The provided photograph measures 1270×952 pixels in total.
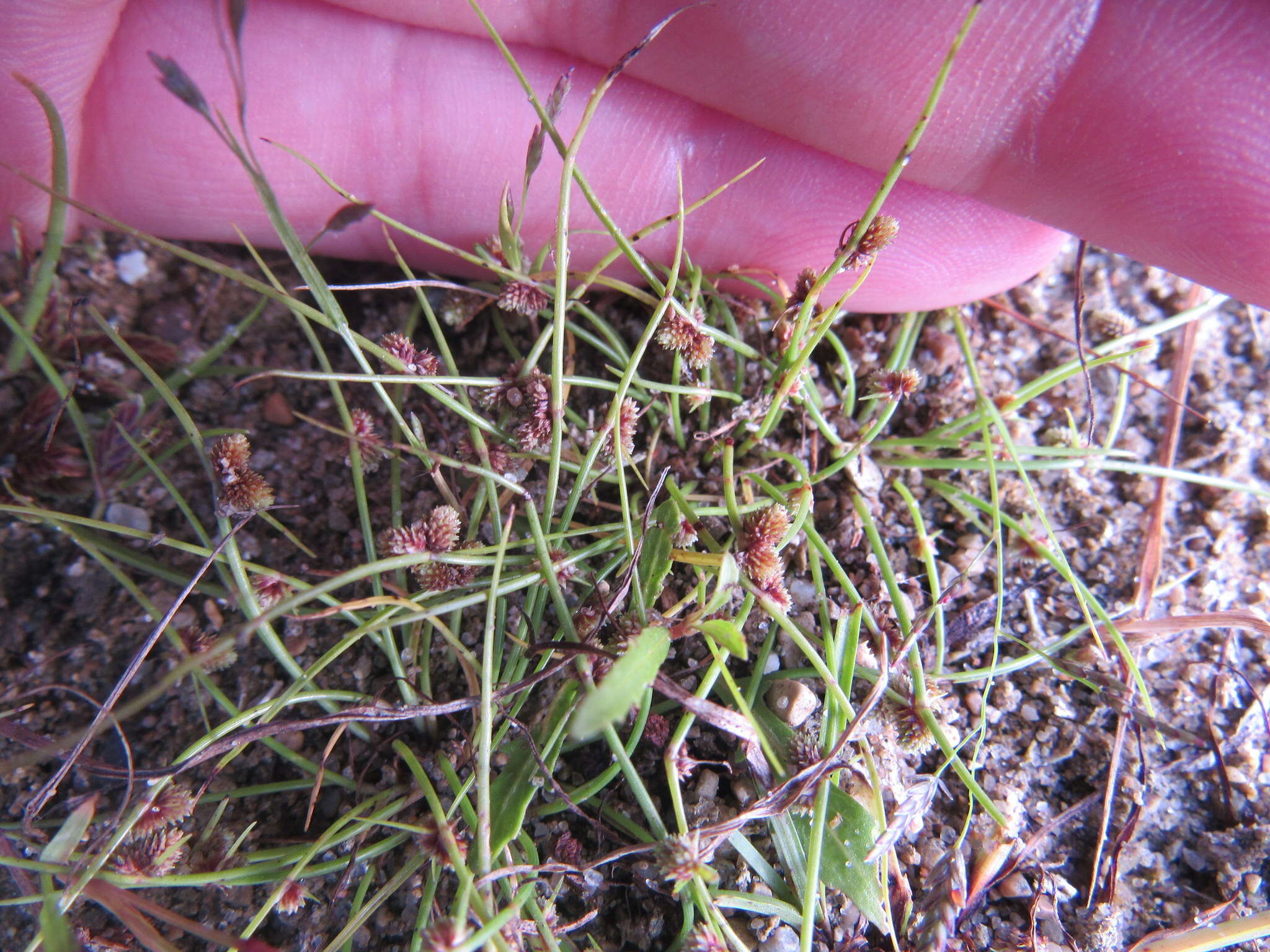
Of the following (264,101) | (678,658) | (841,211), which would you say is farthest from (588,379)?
(264,101)

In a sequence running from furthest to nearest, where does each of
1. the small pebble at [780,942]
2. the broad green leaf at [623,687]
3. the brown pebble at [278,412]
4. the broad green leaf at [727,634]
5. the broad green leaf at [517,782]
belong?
the brown pebble at [278,412], the small pebble at [780,942], the broad green leaf at [517,782], the broad green leaf at [727,634], the broad green leaf at [623,687]

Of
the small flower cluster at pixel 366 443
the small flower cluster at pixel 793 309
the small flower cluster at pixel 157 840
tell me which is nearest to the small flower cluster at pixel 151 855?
the small flower cluster at pixel 157 840

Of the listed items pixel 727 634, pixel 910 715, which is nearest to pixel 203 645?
pixel 727 634

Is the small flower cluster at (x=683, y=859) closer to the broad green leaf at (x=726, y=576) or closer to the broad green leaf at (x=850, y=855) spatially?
the broad green leaf at (x=850, y=855)

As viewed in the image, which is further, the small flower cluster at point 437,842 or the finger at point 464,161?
the finger at point 464,161

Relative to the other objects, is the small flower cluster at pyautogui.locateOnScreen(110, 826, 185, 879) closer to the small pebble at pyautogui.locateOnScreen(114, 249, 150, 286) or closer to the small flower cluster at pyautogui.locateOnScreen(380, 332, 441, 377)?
the small flower cluster at pyautogui.locateOnScreen(380, 332, 441, 377)

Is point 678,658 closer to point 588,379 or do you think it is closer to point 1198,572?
point 588,379

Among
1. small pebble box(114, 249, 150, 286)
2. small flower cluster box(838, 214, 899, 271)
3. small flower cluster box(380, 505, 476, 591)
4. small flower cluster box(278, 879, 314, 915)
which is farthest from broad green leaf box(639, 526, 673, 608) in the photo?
small pebble box(114, 249, 150, 286)
